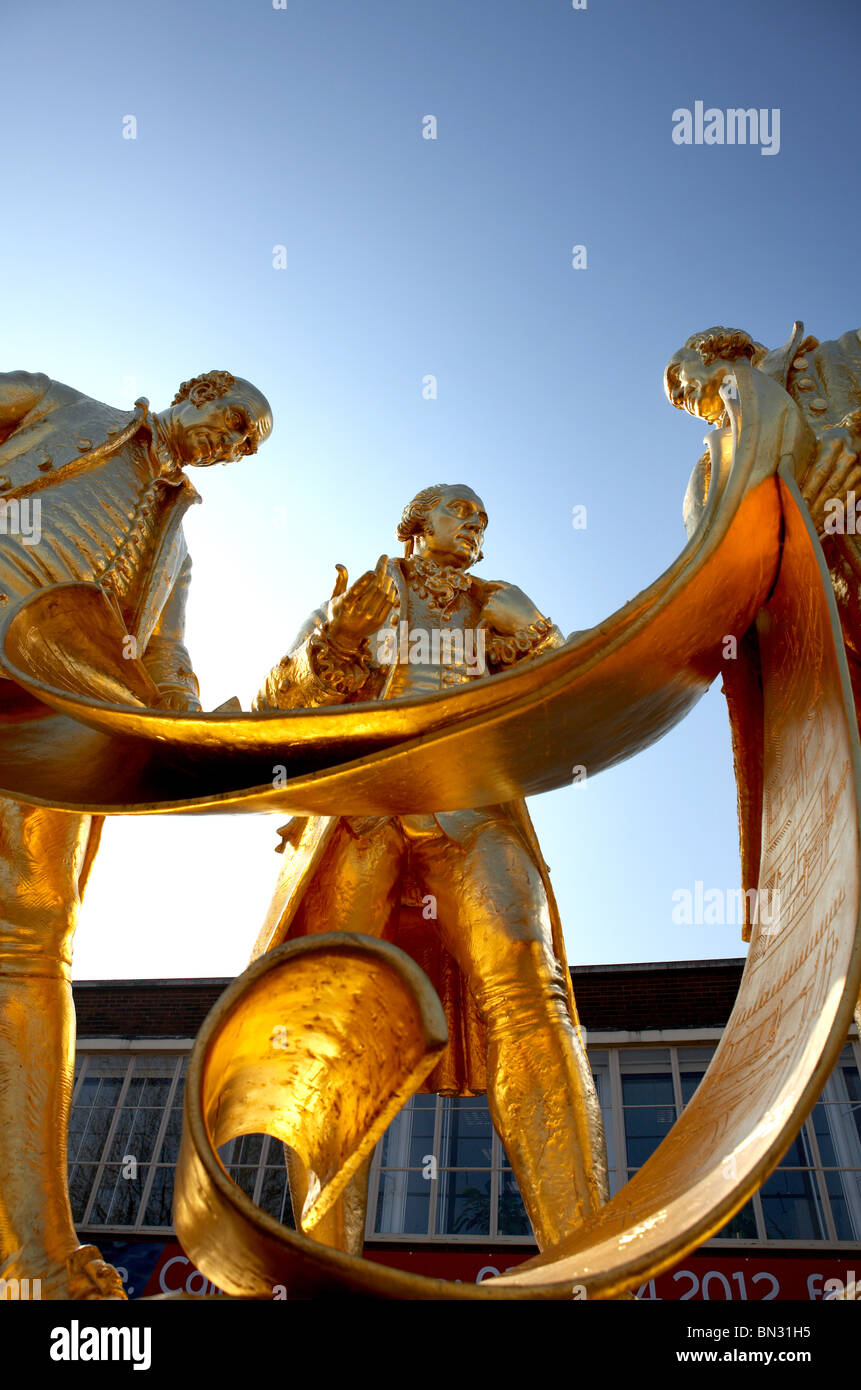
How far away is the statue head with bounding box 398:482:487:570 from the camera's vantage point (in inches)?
160

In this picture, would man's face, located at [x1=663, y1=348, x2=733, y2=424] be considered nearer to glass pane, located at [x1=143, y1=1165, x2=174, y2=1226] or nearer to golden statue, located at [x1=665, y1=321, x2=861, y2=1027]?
golden statue, located at [x1=665, y1=321, x2=861, y2=1027]

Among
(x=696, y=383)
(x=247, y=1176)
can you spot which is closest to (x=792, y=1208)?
(x=247, y=1176)

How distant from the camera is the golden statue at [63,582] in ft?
8.11

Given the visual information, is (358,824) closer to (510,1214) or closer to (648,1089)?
(510,1214)

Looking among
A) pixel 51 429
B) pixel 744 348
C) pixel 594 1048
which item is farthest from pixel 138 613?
pixel 594 1048

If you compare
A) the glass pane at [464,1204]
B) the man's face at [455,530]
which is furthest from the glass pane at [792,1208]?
the man's face at [455,530]

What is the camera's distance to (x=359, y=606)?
3.35 m

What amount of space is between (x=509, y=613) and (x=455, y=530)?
406 millimetres

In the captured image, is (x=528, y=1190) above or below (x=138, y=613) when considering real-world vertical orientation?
below

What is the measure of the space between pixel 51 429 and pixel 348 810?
8.79 ft
